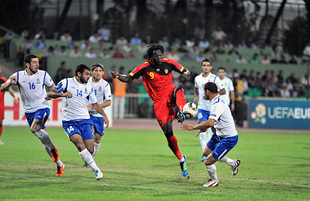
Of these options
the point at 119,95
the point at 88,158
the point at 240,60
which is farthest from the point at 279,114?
the point at 88,158

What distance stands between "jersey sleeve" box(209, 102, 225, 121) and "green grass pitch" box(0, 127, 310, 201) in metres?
1.26

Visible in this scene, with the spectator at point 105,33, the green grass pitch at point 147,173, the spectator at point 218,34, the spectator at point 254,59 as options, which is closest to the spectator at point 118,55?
the spectator at point 105,33

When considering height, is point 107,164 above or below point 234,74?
below

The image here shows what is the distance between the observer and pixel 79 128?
10516 mm

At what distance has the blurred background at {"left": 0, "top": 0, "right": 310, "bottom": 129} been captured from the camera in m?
28.6

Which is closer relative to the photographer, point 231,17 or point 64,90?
point 64,90

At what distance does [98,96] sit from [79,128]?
2.36 metres

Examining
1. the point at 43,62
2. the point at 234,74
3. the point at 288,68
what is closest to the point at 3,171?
the point at 43,62

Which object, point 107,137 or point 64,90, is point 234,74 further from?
point 64,90

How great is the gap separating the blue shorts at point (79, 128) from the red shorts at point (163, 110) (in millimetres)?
1393

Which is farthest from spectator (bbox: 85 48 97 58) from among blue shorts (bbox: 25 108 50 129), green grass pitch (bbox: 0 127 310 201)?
blue shorts (bbox: 25 108 50 129)

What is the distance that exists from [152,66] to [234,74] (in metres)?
18.1

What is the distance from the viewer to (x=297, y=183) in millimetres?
10164

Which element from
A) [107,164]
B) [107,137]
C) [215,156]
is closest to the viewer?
[215,156]
